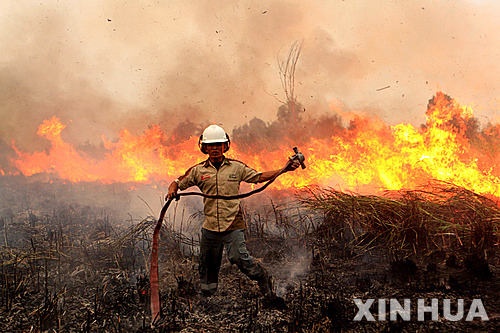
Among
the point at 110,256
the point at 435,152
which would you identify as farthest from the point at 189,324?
the point at 435,152

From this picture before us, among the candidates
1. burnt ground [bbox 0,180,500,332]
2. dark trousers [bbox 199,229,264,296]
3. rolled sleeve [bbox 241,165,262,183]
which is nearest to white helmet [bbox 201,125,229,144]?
rolled sleeve [bbox 241,165,262,183]

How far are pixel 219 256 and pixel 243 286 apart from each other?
2.57 feet

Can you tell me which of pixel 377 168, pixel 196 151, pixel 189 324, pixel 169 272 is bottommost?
pixel 189 324

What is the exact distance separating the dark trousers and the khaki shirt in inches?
4.5

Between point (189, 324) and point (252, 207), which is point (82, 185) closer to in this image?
point (252, 207)

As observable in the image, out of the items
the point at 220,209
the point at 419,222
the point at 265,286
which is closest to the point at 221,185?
the point at 220,209

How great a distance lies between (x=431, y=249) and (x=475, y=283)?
3.67ft

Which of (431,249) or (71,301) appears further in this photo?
(431,249)

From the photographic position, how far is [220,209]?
3.63 meters

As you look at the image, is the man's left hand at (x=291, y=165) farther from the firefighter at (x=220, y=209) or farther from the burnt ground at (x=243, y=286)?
the burnt ground at (x=243, y=286)

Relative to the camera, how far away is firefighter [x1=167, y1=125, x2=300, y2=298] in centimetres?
356

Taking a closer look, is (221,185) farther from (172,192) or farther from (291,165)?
(291,165)

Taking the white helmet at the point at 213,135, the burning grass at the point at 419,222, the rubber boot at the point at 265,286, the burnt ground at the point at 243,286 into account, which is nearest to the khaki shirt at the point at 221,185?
the white helmet at the point at 213,135

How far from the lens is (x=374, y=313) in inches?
129
